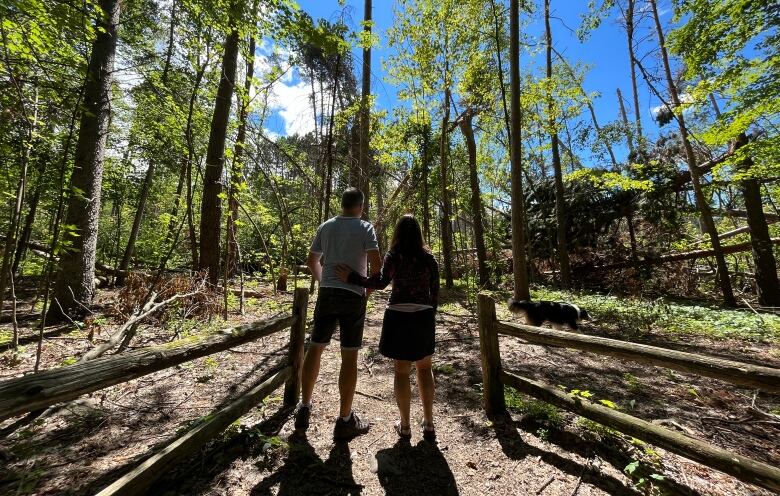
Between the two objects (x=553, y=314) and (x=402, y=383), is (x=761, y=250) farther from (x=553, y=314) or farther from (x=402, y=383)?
(x=402, y=383)

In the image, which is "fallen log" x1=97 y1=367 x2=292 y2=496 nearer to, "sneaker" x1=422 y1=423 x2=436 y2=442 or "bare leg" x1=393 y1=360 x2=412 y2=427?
"bare leg" x1=393 y1=360 x2=412 y2=427

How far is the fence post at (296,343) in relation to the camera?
358 cm

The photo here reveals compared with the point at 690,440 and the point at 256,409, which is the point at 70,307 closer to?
the point at 256,409

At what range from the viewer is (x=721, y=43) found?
24.0 ft

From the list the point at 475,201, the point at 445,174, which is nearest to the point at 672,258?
the point at 475,201

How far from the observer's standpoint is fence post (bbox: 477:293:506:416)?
361cm

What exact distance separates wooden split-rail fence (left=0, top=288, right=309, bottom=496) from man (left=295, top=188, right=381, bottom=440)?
501 millimetres

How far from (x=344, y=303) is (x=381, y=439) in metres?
1.33

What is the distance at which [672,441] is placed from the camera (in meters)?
2.41

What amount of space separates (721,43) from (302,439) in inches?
413

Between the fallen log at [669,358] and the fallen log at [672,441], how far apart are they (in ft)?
1.43

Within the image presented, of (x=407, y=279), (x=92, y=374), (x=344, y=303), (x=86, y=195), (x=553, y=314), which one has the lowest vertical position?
(x=553, y=314)

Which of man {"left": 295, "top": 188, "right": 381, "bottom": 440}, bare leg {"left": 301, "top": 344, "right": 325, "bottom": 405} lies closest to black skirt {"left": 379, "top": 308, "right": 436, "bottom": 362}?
man {"left": 295, "top": 188, "right": 381, "bottom": 440}

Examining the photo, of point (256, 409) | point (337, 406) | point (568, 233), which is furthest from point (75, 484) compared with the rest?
point (568, 233)
